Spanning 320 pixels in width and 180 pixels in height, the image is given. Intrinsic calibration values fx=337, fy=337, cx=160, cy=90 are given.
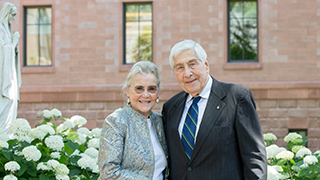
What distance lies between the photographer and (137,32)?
Result: 11078 mm

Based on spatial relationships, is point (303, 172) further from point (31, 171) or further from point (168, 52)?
point (168, 52)

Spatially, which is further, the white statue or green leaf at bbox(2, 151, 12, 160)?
the white statue

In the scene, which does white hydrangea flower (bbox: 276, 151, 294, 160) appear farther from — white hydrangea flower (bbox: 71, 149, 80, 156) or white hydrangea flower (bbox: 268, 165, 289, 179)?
white hydrangea flower (bbox: 71, 149, 80, 156)

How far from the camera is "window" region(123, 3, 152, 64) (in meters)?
11.0

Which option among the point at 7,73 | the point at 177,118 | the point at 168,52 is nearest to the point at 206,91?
the point at 177,118

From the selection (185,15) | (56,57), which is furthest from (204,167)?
(56,57)

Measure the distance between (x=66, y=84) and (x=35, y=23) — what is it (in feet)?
8.32

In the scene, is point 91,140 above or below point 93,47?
below

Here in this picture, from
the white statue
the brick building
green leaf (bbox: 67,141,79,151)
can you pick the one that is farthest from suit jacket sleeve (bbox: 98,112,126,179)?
the brick building

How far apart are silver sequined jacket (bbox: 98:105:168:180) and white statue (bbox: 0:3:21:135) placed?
4.01 meters

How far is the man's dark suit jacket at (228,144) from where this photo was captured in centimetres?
233

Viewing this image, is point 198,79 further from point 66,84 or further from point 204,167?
point 66,84

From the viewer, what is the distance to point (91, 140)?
4.35 m

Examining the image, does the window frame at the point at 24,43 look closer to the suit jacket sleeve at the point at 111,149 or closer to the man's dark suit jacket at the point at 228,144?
the suit jacket sleeve at the point at 111,149
